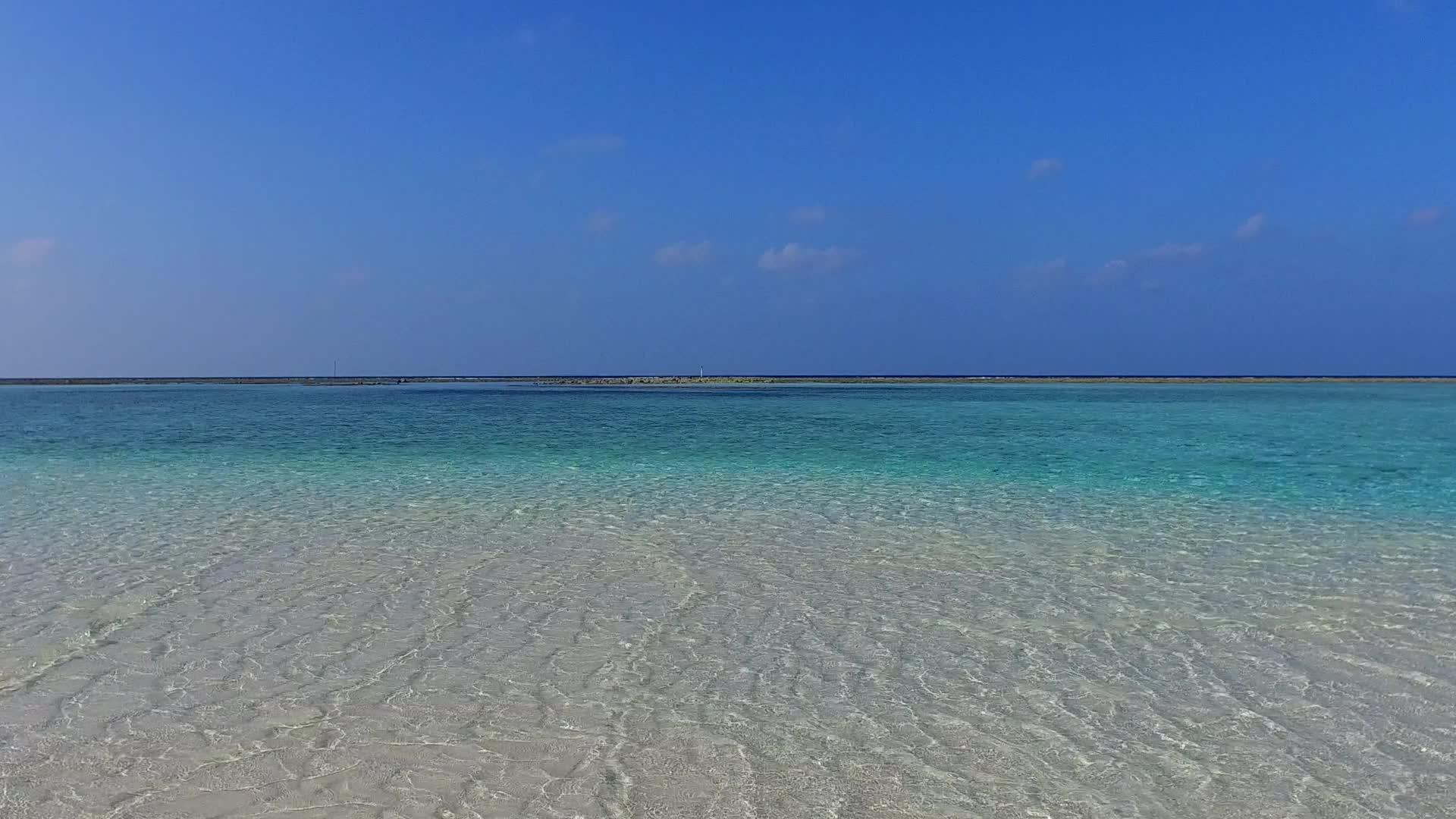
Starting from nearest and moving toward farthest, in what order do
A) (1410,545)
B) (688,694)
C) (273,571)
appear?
(688,694), (273,571), (1410,545)

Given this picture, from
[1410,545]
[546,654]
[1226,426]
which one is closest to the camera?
[546,654]

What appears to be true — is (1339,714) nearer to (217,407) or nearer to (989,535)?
(989,535)

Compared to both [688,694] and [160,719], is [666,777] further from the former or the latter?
[160,719]

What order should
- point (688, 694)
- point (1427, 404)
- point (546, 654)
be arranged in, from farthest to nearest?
1. point (1427, 404)
2. point (546, 654)
3. point (688, 694)

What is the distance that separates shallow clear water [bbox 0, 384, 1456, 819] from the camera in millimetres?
3676

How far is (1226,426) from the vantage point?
28.3 m

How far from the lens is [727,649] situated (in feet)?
18.0

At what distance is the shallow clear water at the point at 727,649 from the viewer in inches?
145

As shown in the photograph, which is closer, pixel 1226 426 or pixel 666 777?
pixel 666 777

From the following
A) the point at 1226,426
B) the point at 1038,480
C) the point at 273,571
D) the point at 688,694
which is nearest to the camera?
the point at 688,694

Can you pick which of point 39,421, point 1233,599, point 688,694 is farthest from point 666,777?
point 39,421

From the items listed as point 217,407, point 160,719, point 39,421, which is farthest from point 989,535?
point 217,407

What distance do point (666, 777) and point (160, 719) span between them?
2432 millimetres

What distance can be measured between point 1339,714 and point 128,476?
614 inches
